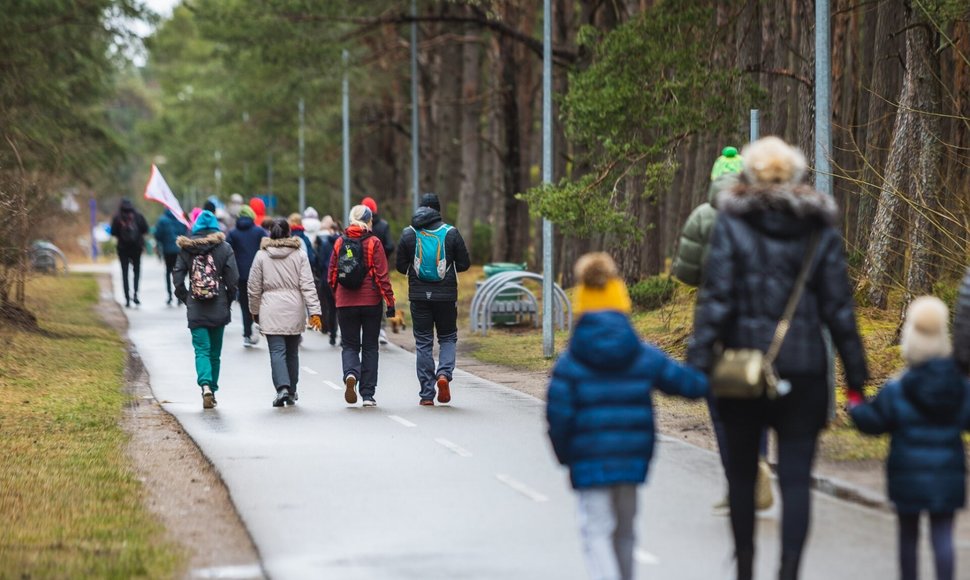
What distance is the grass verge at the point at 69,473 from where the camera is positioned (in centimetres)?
838

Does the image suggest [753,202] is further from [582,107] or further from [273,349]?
[582,107]

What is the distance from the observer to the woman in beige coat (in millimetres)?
15078

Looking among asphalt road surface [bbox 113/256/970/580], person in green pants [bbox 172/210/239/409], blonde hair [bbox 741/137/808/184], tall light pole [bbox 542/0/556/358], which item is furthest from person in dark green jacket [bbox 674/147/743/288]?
tall light pole [bbox 542/0/556/358]

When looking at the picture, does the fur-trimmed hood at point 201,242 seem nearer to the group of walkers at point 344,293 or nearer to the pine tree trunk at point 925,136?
the group of walkers at point 344,293

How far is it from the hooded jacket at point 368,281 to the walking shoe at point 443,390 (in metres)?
0.87

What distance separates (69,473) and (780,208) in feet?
21.5

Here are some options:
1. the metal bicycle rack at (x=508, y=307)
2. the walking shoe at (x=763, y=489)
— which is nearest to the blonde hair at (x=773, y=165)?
the walking shoe at (x=763, y=489)

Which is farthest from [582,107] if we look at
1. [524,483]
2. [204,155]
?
[204,155]

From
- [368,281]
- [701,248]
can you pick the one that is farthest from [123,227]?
[701,248]

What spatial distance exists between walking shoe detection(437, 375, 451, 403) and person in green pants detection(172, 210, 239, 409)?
212 centimetres

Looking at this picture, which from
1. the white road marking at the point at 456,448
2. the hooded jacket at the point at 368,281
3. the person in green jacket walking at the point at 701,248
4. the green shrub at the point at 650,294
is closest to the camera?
the person in green jacket walking at the point at 701,248

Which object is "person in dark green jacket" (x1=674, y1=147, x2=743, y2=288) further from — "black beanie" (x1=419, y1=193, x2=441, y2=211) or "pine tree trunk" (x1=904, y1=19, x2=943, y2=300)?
"pine tree trunk" (x1=904, y1=19, x2=943, y2=300)

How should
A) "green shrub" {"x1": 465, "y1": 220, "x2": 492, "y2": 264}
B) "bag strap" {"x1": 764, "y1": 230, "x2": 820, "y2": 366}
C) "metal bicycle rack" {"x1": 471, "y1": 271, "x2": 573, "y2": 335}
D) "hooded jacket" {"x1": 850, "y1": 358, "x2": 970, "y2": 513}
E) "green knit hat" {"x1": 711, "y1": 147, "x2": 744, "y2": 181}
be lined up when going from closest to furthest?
"hooded jacket" {"x1": 850, "y1": 358, "x2": 970, "y2": 513}, "bag strap" {"x1": 764, "y1": 230, "x2": 820, "y2": 366}, "green knit hat" {"x1": 711, "y1": 147, "x2": 744, "y2": 181}, "metal bicycle rack" {"x1": 471, "y1": 271, "x2": 573, "y2": 335}, "green shrub" {"x1": 465, "y1": 220, "x2": 492, "y2": 264}

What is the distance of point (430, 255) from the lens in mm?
14859
